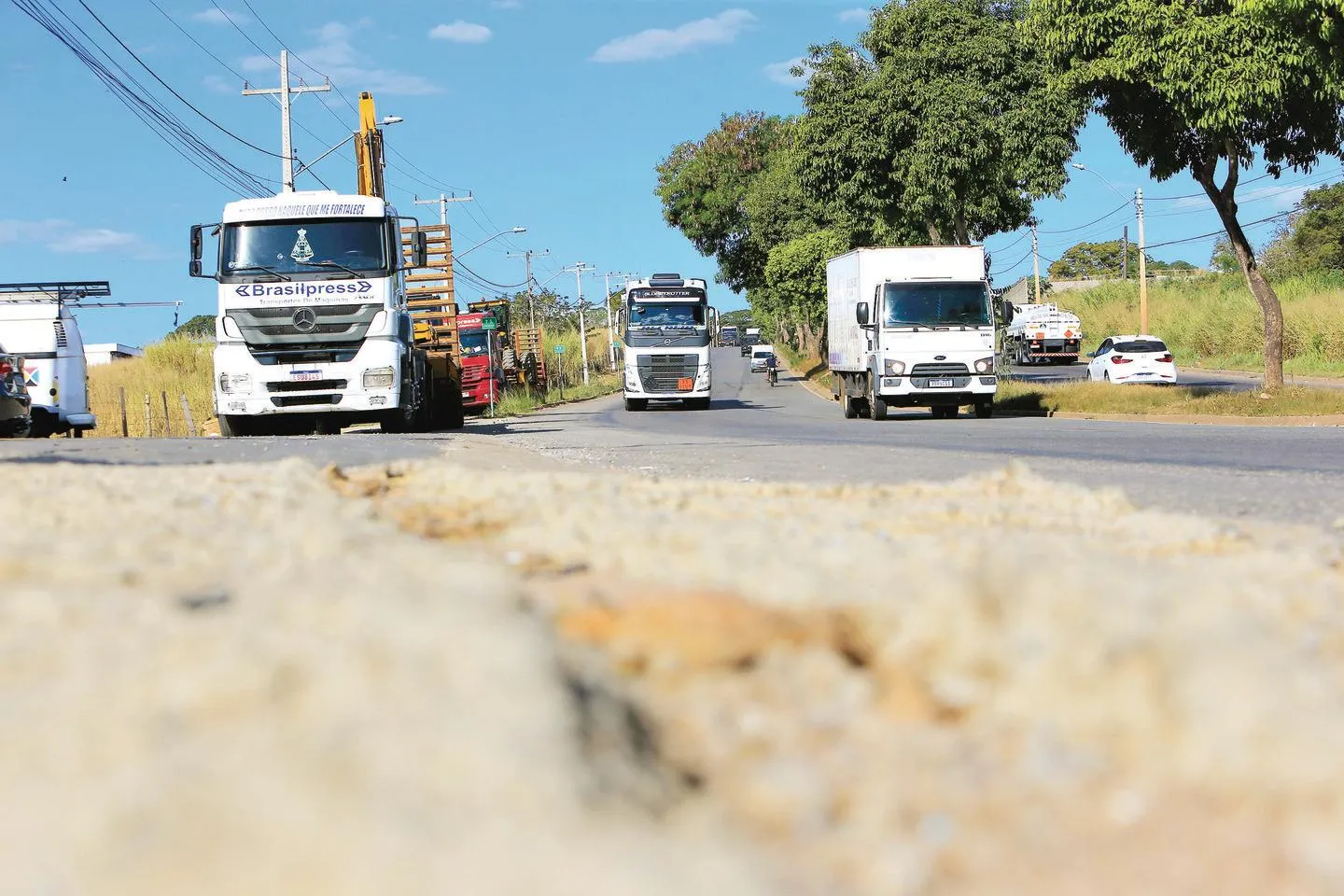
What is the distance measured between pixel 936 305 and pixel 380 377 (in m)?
10.8

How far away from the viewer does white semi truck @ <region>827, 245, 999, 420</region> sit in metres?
22.6

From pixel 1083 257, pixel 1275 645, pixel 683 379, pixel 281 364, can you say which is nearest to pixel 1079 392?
pixel 683 379

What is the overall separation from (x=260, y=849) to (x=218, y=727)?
371 mm

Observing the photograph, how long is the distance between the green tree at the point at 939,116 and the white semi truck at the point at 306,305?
665 inches

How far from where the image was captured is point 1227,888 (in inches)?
62.2

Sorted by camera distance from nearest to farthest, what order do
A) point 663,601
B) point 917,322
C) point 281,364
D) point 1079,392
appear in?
1. point 663,601
2. point 281,364
3. point 917,322
4. point 1079,392

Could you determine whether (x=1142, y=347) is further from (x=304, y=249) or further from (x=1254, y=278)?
(x=304, y=249)

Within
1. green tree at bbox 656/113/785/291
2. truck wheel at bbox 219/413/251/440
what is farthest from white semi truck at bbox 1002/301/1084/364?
truck wheel at bbox 219/413/251/440

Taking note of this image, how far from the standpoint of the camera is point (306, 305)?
1569cm

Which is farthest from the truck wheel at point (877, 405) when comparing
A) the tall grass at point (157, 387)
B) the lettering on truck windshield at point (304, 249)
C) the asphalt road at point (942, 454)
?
the tall grass at point (157, 387)

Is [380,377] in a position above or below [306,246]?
below

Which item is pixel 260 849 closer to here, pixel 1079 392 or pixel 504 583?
pixel 504 583

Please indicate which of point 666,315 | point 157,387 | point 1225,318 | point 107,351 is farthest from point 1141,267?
point 107,351

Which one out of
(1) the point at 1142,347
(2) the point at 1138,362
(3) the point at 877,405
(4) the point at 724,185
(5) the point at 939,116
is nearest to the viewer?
(3) the point at 877,405
